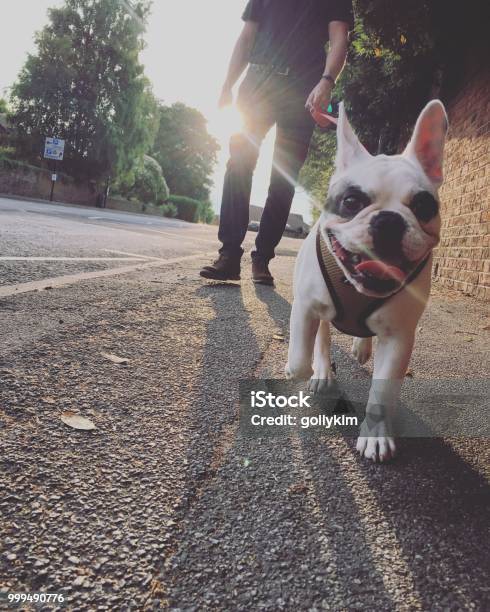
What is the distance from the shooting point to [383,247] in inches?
55.6

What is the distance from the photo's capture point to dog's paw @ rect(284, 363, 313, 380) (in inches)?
70.2

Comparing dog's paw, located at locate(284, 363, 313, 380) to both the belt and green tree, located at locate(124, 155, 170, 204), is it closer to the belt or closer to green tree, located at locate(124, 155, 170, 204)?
the belt

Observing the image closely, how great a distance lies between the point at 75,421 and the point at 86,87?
3714 cm

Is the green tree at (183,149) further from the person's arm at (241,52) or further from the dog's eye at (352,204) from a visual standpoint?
the dog's eye at (352,204)

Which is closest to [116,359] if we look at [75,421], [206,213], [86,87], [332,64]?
[75,421]

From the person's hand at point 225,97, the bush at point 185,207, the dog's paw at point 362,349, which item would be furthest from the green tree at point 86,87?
the dog's paw at point 362,349

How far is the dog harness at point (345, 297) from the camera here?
5.09ft

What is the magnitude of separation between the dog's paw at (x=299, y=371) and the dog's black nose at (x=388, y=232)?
1.81ft

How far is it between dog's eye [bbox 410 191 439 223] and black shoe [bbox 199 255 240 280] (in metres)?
2.71

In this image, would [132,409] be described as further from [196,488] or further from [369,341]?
[369,341]

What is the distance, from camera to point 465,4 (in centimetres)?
686

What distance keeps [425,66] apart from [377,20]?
2398mm

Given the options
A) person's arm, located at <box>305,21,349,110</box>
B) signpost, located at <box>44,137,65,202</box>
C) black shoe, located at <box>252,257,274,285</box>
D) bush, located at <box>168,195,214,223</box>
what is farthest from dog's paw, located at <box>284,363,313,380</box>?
bush, located at <box>168,195,214,223</box>

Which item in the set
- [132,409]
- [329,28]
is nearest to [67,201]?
[329,28]
